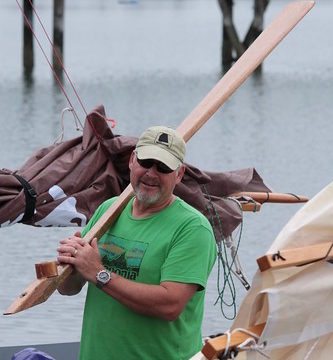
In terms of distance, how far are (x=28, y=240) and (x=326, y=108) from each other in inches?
509

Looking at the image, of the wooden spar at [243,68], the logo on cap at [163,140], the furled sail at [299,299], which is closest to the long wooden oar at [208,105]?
the wooden spar at [243,68]

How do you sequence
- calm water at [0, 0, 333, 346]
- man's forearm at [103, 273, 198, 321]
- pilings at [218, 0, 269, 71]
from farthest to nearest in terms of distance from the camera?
pilings at [218, 0, 269, 71] < calm water at [0, 0, 333, 346] < man's forearm at [103, 273, 198, 321]

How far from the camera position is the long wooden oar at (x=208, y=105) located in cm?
455

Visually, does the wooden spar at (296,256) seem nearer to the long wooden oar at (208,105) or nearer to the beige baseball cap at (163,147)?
the beige baseball cap at (163,147)

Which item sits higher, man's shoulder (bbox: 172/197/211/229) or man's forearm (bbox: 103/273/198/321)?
man's shoulder (bbox: 172/197/211/229)

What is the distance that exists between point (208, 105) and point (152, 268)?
4.11 feet

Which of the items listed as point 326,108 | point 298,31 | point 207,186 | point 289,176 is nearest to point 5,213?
point 207,186

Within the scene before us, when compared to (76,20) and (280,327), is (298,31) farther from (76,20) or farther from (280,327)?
(280,327)

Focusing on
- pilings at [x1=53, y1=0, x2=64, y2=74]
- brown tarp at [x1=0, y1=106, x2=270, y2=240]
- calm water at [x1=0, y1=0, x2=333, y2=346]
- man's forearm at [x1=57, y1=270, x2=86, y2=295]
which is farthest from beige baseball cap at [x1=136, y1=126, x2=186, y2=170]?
pilings at [x1=53, y1=0, x2=64, y2=74]

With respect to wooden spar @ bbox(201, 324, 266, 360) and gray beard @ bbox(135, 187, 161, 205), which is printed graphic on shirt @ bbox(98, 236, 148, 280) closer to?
gray beard @ bbox(135, 187, 161, 205)

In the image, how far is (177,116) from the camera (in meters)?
22.9

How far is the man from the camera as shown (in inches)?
170

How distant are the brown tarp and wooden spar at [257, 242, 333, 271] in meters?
2.88

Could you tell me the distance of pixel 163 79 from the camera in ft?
100
